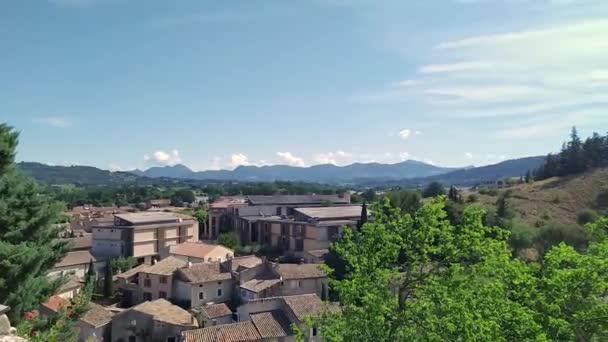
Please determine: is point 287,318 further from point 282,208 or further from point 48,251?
point 282,208

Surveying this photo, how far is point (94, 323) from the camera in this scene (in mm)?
33188

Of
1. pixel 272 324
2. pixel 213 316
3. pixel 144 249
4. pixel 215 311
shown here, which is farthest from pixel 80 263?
pixel 272 324

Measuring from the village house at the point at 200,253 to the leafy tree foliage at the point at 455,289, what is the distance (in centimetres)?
3934

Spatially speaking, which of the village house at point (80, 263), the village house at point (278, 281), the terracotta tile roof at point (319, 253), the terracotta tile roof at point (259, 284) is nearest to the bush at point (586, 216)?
the terracotta tile roof at point (319, 253)

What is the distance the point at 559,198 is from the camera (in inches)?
2975

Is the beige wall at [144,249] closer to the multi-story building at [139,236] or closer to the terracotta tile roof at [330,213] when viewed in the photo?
the multi-story building at [139,236]

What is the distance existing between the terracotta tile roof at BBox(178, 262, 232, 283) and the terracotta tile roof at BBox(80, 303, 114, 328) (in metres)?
7.47

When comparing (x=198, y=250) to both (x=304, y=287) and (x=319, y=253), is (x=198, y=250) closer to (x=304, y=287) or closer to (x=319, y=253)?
(x=319, y=253)

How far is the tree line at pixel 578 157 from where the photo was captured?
299 ft

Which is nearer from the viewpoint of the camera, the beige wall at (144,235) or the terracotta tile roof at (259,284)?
the terracotta tile roof at (259,284)

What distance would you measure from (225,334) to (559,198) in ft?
207

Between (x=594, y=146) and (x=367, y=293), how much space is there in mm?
95986

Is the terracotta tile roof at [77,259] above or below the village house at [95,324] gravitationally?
above

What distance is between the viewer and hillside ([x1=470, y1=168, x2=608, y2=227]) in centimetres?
6750
